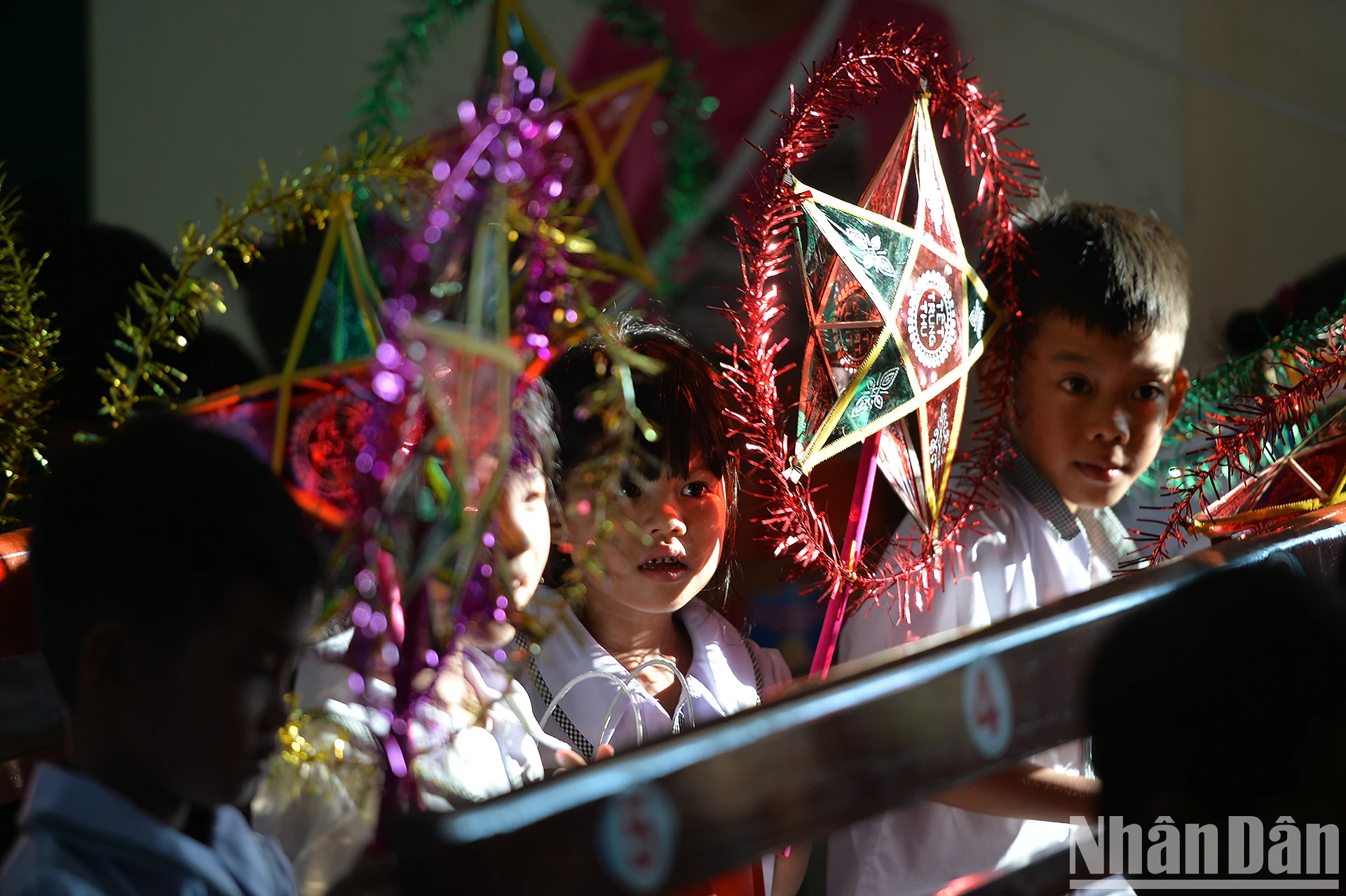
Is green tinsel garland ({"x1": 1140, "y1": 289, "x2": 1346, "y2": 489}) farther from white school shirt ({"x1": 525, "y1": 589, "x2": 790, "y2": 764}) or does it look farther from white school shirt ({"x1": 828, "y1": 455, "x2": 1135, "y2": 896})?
white school shirt ({"x1": 525, "y1": 589, "x2": 790, "y2": 764})

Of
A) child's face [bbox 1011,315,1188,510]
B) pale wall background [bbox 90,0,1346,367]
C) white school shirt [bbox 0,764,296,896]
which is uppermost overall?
pale wall background [bbox 90,0,1346,367]

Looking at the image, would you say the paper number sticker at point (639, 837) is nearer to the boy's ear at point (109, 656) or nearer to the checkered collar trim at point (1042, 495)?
the boy's ear at point (109, 656)

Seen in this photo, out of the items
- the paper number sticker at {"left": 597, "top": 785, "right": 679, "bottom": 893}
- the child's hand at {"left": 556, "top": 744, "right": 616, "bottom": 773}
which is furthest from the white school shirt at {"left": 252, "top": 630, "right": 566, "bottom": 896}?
the paper number sticker at {"left": 597, "top": 785, "right": 679, "bottom": 893}

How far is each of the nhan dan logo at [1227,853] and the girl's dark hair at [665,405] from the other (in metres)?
0.43

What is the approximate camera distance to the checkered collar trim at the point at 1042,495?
122 cm

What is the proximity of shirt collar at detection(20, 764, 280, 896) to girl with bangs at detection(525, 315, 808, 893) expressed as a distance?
38cm

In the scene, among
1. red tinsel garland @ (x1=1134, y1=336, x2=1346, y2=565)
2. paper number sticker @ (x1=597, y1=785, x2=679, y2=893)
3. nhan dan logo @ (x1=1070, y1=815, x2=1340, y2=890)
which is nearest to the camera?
paper number sticker @ (x1=597, y1=785, x2=679, y2=893)

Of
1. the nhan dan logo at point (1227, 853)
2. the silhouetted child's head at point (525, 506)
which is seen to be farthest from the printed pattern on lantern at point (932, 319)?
the nhan dan logo at point (1227, 853)

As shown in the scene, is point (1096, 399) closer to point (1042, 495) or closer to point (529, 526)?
point (1042, 495)

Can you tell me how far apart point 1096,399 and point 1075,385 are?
24 mm

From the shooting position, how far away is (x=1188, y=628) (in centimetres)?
73

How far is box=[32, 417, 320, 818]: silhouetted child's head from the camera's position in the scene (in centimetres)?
56

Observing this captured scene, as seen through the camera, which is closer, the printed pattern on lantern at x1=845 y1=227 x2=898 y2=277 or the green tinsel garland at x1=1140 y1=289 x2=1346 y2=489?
the printed pattern on lantern at x1=845 y1=227 x2=898 y2=277

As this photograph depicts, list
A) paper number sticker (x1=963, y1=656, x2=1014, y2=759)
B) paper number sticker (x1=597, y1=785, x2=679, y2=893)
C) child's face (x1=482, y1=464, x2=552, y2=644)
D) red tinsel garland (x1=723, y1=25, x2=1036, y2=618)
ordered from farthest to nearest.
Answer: red tinsel garland (x1=723, y1=25, x2=1036, y2=618), child's face (x1=482, y1=464, x2=552, y2=644), paper number sticker (x1=963, y1=656, x2=1014, y2=759), paper number sticker (x1=597, y1=785, x2=679, y2=893)
